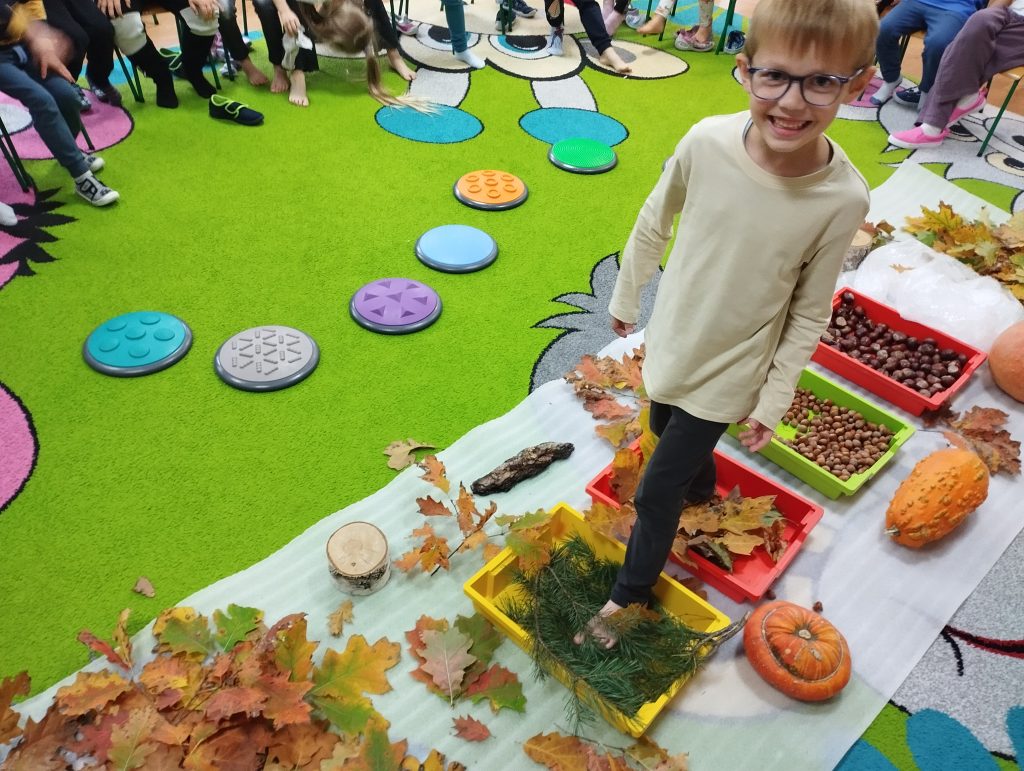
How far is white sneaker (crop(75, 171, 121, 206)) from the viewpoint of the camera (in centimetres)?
249

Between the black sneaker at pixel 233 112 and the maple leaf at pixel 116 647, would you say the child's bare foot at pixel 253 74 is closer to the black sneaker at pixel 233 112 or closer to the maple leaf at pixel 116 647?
the black sneaker at pixel 233 112

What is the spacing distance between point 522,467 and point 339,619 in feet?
1.80

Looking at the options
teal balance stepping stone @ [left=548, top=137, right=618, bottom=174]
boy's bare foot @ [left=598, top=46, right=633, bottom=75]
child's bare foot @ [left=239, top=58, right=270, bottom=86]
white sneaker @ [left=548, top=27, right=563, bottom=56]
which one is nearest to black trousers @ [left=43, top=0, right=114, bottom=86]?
child's bare foot @ [left=239, top=58, right=270, bottom=86]

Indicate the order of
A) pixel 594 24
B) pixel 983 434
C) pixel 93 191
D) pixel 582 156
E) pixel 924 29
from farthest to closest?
pixel 594 24
pixel 924 29
pixel 582 156
pixel 93 191
pixel 983 434

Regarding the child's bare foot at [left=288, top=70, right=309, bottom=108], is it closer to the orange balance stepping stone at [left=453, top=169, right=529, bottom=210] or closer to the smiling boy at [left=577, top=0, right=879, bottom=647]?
the orange balance stepping stone at [left=453, top=169, right=529, bottom=210]

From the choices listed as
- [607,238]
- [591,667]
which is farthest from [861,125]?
[591,667]

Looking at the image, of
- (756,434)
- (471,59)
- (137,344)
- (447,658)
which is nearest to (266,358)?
(137,344)

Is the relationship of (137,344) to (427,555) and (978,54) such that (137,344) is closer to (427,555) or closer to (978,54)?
(427,555)

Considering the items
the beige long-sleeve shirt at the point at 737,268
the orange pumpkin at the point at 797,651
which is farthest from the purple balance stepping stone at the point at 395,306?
the orange pumpkin at the point at 797,651

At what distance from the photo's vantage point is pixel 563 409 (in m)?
1.99

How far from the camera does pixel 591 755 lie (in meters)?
1.32

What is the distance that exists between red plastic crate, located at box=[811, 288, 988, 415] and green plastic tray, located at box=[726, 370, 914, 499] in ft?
0.23

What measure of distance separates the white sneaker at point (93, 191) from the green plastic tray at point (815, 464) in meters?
2.17

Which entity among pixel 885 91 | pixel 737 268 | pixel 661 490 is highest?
pixel 737 268
